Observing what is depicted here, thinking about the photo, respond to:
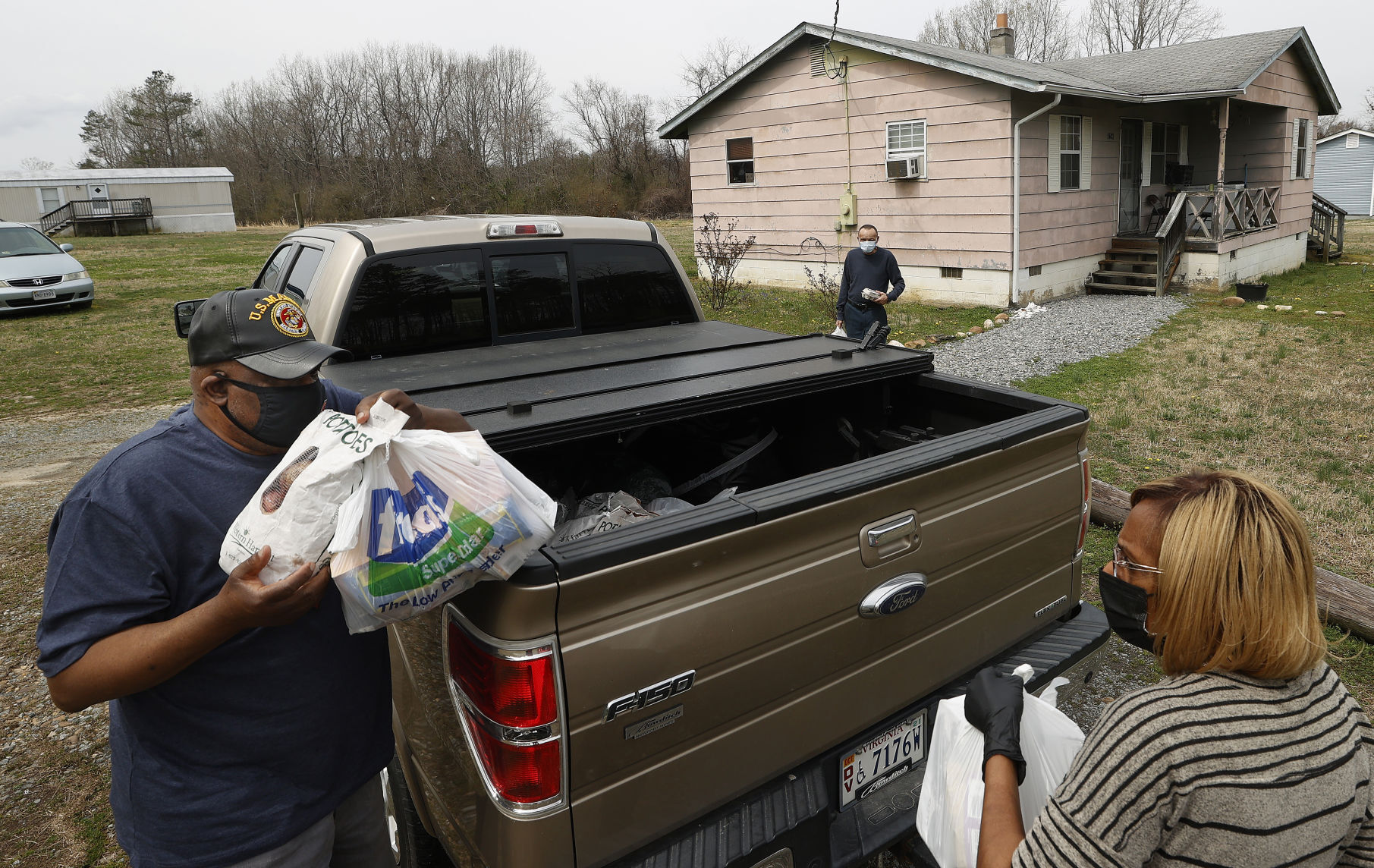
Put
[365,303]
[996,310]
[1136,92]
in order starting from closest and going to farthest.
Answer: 1. [365,303]
2. [996,310]
3. [1136,92]

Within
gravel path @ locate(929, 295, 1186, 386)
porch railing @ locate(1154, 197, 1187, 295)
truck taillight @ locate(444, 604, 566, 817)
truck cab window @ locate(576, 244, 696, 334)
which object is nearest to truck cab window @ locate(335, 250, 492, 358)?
truck cab window @ locate(576, 244, 696, 334)

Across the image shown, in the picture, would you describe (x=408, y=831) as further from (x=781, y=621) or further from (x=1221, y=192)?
(x=1221, y=192)

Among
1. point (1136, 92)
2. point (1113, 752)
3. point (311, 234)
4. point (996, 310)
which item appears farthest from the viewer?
point (1136, 92)

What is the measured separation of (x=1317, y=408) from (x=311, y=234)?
8.61 metres

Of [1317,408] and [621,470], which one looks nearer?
[621,470]

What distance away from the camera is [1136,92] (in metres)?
15.0

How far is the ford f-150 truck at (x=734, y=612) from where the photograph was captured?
1810mm

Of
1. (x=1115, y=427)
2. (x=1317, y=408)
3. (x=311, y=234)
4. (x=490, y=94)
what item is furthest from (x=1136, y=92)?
(x=490, y=94)

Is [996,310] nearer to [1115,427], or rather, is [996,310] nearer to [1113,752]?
[1115,427]

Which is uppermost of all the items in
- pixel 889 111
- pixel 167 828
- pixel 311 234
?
pixel 889 111

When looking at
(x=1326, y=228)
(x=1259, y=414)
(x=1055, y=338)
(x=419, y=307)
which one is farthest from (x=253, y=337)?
(x=1326, y=228)

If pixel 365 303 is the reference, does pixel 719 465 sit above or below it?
below

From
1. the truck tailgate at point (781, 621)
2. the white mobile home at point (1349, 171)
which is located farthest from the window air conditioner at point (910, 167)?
the white mobile home at point (1349, 171)

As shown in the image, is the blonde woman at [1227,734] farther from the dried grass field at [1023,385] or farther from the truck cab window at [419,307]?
the truck cab window at [419,307]
